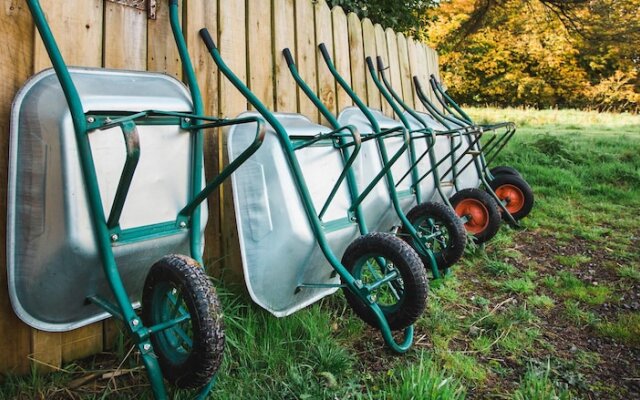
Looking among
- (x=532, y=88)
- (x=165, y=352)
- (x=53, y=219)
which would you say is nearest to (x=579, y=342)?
(x=165, y=352)

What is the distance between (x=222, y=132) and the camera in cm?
191

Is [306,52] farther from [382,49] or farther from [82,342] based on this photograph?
[82,342]

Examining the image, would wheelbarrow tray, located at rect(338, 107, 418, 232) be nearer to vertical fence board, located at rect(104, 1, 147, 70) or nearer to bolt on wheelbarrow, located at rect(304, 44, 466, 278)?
bolt on wheelbarrow, located at rect(304, 44, 466, 278)

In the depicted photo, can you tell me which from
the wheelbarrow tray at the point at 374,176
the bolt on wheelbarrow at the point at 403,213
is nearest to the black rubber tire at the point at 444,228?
the bolt on wheelbarrow at the point at 403,213

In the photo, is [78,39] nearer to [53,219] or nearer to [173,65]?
[173,65]

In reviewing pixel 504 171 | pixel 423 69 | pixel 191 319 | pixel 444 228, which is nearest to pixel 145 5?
pixel 191 319

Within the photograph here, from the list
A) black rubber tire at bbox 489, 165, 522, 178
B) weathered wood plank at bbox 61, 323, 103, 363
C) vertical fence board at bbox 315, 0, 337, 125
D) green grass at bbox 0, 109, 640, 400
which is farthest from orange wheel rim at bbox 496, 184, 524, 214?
weathered wood plank at bbox 61, 323, 103, 363

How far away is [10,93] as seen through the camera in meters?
1.33

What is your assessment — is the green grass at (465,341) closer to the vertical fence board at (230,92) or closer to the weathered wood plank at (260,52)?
the vertical fence board at (230,92)

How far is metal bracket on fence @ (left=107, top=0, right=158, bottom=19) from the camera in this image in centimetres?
162

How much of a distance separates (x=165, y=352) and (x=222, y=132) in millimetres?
966

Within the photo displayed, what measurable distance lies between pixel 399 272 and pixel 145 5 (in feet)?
4.32

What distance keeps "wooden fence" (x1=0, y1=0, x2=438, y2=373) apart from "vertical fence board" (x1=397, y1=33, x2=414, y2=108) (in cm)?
53

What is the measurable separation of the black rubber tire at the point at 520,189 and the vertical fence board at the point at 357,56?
54.8 inches
